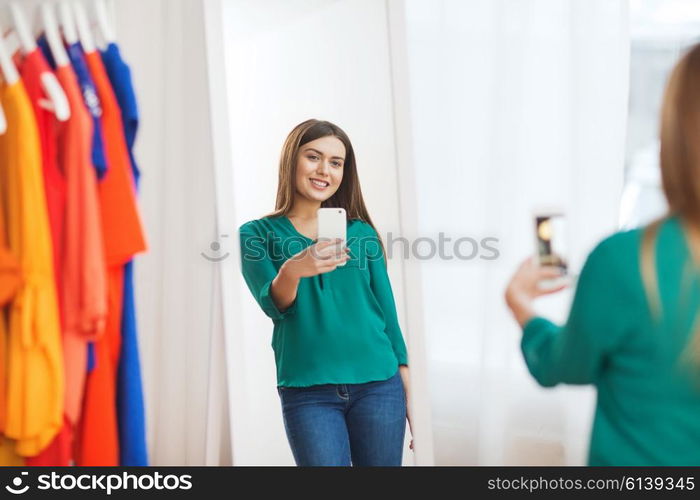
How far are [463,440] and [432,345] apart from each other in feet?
0.89

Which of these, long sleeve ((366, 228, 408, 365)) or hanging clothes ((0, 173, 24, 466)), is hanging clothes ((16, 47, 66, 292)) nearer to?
hanging clothes ((0, 173, 24, 466))

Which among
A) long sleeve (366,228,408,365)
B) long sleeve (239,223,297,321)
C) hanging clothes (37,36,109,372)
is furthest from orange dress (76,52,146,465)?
long sleeve (366,228,408,365)

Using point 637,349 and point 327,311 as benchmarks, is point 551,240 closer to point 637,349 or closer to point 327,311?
point 637,349

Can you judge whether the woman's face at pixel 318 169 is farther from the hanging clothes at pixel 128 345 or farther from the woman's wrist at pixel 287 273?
the hanging clothes at pixel 128 345

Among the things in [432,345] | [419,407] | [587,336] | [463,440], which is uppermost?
[587,336]

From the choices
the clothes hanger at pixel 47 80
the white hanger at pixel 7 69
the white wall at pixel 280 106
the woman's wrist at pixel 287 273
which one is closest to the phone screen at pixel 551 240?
the white wall at pixel 280 106

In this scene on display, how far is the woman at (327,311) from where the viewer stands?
1639mm

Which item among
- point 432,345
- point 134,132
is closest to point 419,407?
point 432,345

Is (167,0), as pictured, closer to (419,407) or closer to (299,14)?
(299,14)

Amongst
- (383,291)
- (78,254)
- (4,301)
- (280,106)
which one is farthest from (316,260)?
(4,301)

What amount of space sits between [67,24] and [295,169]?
21.7 inches

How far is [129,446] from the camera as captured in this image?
1481mm

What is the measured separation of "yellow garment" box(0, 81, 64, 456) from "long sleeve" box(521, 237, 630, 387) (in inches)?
34.5

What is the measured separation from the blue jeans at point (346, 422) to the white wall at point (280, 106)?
9cm
